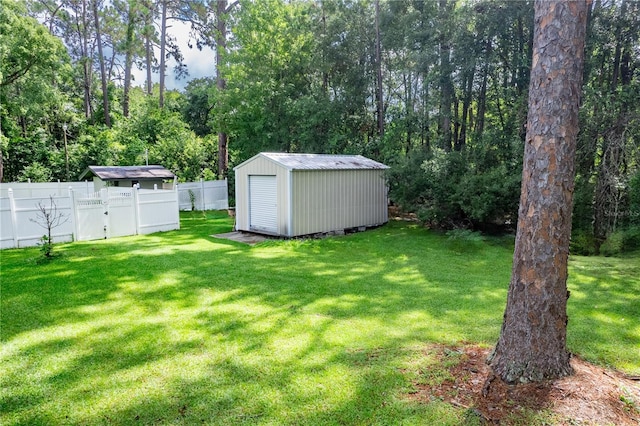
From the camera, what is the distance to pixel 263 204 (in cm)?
990

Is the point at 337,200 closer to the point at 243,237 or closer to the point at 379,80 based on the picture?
the point at 243,237

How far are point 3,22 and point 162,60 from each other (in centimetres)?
883

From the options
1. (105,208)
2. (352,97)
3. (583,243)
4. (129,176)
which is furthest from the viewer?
(352,97)

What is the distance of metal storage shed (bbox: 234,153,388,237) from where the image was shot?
9.23m

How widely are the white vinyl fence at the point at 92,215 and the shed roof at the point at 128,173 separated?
4725mm

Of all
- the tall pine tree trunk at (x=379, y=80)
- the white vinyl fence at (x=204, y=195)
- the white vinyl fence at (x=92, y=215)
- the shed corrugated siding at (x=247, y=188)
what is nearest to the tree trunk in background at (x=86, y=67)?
the white vinyl fence at (x=204, y=195)

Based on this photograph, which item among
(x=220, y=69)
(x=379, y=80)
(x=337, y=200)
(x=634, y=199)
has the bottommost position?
(x=337, y=200)

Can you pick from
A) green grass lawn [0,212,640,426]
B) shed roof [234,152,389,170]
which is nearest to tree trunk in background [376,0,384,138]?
shed roof [234,152,389,170]

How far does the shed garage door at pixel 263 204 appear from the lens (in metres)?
9.60

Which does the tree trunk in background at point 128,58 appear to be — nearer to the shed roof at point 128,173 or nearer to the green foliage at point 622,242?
the shed roof at point 128,173

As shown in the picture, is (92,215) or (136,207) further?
(136,207)

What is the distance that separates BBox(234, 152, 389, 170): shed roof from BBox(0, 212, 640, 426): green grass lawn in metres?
2.47

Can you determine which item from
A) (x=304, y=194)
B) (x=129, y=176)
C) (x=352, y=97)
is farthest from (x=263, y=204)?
(x=352, y=97)

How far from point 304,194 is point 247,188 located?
5.91 ft
